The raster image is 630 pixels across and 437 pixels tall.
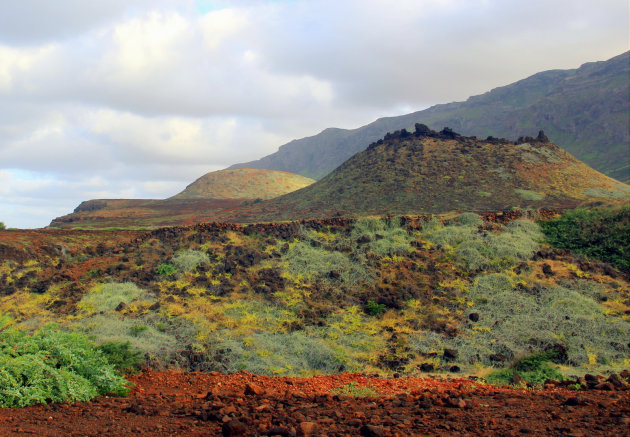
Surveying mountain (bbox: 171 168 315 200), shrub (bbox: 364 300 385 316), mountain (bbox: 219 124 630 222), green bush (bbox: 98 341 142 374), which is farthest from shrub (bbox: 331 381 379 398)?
mountain (bbox: 171 168 315 200)

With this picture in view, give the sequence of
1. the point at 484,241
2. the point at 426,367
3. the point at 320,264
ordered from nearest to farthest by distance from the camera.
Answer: the point at 426,367 → the point at 320,264 → the point at 484,241

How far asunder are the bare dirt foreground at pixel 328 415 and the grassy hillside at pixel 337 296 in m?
3.96

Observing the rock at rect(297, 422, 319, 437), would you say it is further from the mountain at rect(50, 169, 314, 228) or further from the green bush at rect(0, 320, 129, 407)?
the mountain at rect(50, 169, 314, 228)

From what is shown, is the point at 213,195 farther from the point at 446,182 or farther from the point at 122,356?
the point at 122,356

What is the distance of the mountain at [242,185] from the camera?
278ft

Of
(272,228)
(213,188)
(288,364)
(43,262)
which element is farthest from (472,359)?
(213,188)

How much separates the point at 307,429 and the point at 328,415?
2.86 ft

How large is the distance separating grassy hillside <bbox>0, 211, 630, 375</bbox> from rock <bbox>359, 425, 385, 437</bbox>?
20.7ft

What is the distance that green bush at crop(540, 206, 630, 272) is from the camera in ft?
59.8

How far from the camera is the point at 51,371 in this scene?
736 centimetres

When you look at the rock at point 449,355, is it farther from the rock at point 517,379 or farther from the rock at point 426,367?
the rock at point 517,379

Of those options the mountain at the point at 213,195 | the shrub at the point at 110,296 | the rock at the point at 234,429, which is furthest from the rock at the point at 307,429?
the mountain at the point at 213,195

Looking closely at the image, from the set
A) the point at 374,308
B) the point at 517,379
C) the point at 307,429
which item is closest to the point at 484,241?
the point at 374,308

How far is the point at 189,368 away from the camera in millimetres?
11555
